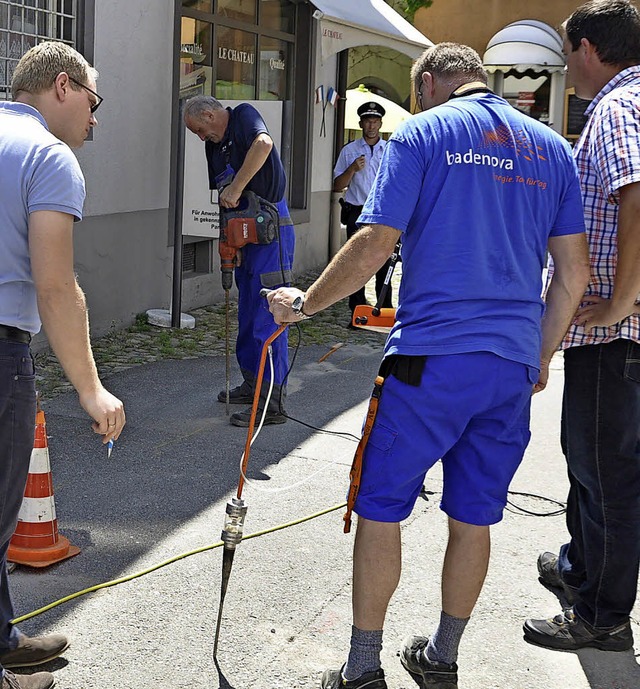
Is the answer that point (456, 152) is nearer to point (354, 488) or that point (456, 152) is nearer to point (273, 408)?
point (354, 488)

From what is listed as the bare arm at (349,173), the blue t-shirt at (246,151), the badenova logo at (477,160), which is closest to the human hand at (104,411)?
the badenova logo at (477,160)

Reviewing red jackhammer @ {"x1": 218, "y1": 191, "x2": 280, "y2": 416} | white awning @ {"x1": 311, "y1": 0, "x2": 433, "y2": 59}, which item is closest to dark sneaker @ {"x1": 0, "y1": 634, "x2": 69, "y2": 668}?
red jackhammer @ {"x1": 218, "y1": 191, "x2": 280, "y2": 416}

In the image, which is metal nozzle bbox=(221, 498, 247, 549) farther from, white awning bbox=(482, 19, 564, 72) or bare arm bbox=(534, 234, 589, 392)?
white awning bbox=(482, 19, 564, 72)

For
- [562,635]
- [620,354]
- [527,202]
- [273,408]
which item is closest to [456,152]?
[527,202]

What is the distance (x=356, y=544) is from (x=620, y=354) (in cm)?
114

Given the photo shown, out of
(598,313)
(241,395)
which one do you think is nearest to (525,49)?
(241,395)

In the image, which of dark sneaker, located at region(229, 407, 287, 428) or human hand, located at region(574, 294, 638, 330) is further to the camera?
dark sneaker, located at region(229, 407, 287, 428)

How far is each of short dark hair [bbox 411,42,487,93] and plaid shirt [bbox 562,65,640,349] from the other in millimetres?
443

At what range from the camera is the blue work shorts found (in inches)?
120

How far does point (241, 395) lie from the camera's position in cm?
689

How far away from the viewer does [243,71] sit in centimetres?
1173

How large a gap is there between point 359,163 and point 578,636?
760 centimetres

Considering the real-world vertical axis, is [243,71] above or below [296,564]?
above

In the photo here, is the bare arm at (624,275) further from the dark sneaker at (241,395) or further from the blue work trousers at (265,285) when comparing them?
the dark sneaker at (241,395)
